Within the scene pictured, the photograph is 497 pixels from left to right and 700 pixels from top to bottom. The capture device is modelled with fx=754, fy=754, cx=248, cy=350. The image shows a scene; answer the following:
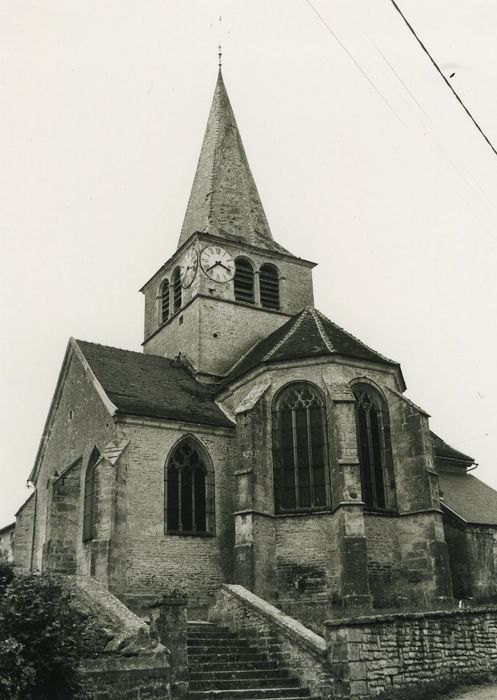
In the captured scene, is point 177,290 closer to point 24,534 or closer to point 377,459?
point 24,534

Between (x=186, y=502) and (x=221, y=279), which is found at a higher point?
(x=221, y=279)

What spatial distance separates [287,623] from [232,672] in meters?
1.52

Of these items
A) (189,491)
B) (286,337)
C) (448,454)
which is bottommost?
(189,491)

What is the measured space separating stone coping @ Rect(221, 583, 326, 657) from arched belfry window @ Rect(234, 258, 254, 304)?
15623 mm

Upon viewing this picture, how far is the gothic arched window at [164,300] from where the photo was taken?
3369cm

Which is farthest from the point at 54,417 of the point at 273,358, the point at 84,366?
the point at 273,358

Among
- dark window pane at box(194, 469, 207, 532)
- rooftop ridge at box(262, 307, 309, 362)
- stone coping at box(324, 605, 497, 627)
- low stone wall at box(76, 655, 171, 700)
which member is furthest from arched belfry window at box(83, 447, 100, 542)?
stone coping at box(324, 605, 497, 627)

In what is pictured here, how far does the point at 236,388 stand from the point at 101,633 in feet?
40.3

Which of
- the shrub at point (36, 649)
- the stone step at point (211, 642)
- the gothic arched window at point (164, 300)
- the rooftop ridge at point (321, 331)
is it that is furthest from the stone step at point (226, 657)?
the gothic arched window at point (164, 300)

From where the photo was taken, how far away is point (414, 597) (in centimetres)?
2131

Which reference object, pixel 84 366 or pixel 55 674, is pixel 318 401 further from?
pixel 55 674

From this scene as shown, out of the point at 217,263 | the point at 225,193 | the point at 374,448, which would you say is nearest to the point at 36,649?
the point at 374,448

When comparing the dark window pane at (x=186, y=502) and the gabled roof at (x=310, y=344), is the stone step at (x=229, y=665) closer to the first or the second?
the dark window pane at (x=186, y=502)

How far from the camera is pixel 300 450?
75.7 ft
